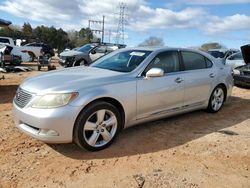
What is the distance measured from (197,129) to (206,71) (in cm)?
143

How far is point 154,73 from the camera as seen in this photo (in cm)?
535

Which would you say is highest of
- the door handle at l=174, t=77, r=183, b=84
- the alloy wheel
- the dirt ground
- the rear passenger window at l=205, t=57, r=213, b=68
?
the rear passenger window at l=205, t=57, r=213, b=68

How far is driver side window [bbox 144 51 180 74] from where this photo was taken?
576cm

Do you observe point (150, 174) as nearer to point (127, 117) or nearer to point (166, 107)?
point (127, 117)

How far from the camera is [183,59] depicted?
20.8 feet

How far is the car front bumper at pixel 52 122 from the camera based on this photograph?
4375mm

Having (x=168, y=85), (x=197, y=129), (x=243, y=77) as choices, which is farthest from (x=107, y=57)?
(x=243, y=77)

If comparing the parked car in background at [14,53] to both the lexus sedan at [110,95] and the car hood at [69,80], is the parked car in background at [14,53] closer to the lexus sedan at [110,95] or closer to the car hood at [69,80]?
the lexus sedan at [110,95]

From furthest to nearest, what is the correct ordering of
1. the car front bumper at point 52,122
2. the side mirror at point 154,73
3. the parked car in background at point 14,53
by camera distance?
the parked car in background at point 14,53, the side mirror at point 154,73, the car front bumper at point 52,122

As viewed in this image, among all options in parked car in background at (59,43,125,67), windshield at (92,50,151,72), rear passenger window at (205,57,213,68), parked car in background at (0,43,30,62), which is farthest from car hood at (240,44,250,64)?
parked car in background at (0,43,30,62)

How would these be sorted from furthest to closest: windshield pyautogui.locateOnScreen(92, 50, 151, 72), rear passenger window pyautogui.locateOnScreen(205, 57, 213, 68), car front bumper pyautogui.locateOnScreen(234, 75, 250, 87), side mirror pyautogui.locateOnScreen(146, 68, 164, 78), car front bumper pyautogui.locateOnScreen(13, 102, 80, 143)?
car front bumper pyautogui.locateOnScreen(234, 75, 250, 87) → rear passenger window pyautogui.locateOnScreen(205, 57, 213, 68) → windshield pyautogui.locateOnScreen(92, 50, 151, 72) → side mirror pyautogui.locateOnScreen(146, 68, 164, 78) → car front bumper pyautogui.locateOnScreen(13, 102, 80, 143)

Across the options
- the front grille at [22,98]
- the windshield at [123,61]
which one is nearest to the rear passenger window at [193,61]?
the windshield at [123,61]

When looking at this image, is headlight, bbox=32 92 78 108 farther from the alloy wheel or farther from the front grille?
the alloy wheel

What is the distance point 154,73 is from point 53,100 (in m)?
1.79
